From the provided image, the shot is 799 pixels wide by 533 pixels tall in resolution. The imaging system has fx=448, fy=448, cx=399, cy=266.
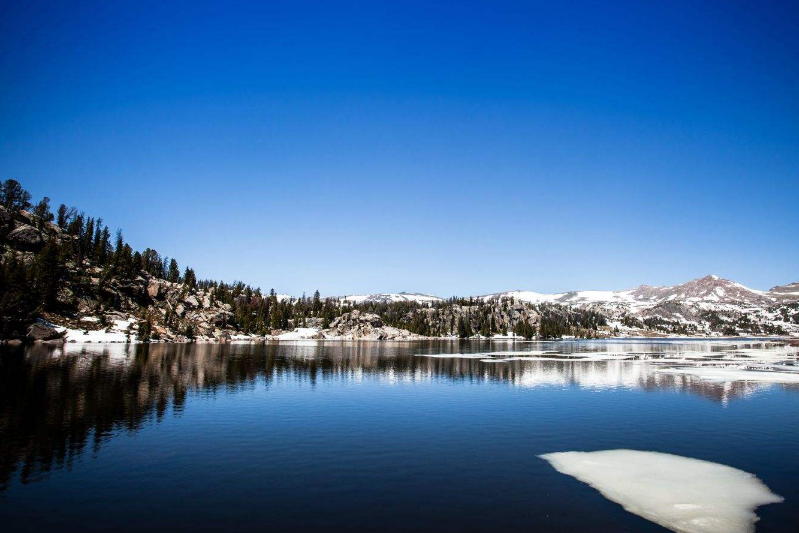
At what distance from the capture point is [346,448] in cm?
3023

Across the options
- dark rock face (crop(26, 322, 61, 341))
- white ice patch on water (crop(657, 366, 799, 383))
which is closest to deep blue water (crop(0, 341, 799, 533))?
white ice patch on water (crop(657, 366, 799, 383))

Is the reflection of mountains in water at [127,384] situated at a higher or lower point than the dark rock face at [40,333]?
lower

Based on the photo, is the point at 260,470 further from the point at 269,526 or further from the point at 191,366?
the point at 191,366

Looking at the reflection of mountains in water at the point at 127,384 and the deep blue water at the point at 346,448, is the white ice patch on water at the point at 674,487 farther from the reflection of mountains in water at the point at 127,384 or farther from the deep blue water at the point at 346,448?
the reflection of mountains in water at the point at 127,384

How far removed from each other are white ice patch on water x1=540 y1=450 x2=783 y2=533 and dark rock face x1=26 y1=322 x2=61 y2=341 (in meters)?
150

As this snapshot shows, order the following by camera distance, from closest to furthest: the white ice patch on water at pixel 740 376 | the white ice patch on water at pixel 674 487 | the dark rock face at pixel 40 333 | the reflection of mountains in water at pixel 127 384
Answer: the white ice patch on water at pixel 674 487
the reflection of mountains in water at pixel 127 384
the white ice patch on water at pixel 740 376
the dark rock face at pixel 40 333

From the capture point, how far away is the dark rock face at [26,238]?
555 feet

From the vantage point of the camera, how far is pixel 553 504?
20.9m

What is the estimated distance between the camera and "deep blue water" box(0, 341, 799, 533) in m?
19.4

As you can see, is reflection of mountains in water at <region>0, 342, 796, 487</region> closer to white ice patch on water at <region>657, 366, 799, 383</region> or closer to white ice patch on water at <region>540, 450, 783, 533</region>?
white ice patch on water at <region>657, 366, 799, 383</region>

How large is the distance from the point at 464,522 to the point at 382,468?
823 centimetres

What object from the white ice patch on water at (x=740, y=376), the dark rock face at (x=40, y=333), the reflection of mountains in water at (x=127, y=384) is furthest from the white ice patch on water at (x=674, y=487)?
the dark rock face at (x=40, y=333)

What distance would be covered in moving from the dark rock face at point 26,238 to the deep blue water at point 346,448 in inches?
5665

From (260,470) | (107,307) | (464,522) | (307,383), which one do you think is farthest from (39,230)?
(464,522)
